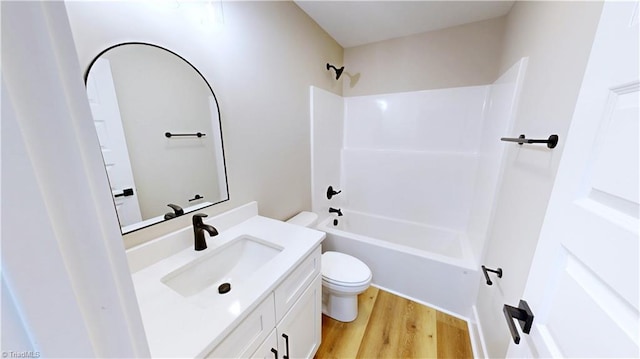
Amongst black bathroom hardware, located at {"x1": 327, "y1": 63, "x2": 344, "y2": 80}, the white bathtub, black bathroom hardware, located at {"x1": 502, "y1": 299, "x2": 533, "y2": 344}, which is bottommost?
the white bathtub

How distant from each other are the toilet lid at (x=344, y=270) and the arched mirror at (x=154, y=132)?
0.92m

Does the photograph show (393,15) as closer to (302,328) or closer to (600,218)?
(600,218)

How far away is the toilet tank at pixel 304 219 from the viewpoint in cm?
176

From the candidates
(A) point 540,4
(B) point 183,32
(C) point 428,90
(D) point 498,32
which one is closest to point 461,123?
(C) point 428,90

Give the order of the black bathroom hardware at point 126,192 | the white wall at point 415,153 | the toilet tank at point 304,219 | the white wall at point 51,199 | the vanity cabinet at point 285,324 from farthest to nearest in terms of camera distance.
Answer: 1. the white wall at point 415,153
2. the toilet tank at point 304,219
3. the black bathroom hardware at point 126,192
4. the vanity cabinet at point 285,324
5. the white wall at point 51,199

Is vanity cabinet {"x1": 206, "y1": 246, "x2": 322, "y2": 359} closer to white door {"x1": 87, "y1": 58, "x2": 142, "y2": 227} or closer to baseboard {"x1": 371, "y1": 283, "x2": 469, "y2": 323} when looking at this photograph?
white door {"x1": 87, "y1": 58, "x2": 142, "y2": 227}

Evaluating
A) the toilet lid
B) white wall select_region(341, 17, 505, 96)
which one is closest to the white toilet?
the toilet lid

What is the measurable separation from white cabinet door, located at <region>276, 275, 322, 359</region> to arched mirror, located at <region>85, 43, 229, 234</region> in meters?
0.72

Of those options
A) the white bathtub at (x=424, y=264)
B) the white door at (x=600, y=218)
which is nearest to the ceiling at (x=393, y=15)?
the white door at (x=600, y=218)

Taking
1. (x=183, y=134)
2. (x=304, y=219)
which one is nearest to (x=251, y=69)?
(x=183, y=134)

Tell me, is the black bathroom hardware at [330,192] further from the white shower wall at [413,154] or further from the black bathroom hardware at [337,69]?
the black bathroom hardware at [337,69]

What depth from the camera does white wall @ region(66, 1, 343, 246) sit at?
824mm

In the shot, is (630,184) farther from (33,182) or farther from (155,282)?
(155,282)

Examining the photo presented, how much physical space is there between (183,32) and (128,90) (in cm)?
37
